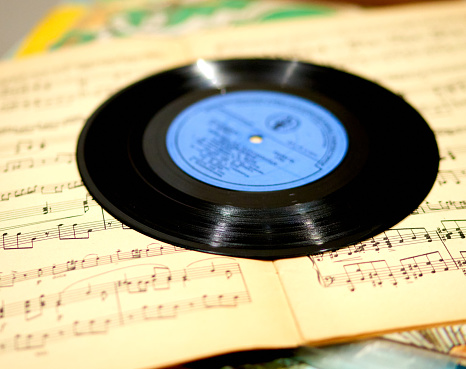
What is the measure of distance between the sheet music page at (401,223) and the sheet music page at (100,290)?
0.19 feet

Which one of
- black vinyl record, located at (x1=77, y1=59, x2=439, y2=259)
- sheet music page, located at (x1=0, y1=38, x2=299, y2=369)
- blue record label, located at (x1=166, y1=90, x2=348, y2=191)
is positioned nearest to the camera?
sheet music page, located at (x1=0, y1=38, x2=299, y2=369)

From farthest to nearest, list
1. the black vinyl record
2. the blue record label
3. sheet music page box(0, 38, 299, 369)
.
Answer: the blue record label, the black vinyl record, sheet music page box(0, 38, 299, 369)

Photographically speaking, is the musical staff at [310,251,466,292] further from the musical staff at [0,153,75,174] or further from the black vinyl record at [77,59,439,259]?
the musical staff at [0,153,75,174]

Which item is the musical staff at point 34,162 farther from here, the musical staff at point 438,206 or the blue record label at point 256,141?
the musical staff at point 438,206

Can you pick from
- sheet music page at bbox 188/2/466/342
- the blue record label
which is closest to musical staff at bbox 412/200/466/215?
sheet music page at bbox 188/2/466/342

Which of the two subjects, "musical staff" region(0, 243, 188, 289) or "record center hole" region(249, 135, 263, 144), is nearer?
"musical staff" region(0, 243, 188, 289)

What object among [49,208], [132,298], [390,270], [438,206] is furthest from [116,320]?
[438,206]

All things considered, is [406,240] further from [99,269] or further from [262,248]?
[99,269]

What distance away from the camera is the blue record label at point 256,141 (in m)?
0.84

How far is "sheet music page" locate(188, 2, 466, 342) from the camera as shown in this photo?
0.64 metres

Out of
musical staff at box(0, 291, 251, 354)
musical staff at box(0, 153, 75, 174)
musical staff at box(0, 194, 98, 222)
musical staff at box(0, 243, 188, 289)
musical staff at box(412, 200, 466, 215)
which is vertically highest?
musical staff at box(0, 153, 75, 174)

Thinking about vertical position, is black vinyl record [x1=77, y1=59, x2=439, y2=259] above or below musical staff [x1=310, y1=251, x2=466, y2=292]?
above

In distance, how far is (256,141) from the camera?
934 millimetres

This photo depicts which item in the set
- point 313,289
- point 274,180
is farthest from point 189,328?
point 274,180
